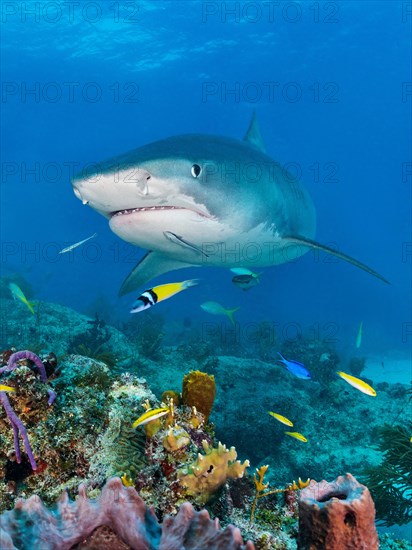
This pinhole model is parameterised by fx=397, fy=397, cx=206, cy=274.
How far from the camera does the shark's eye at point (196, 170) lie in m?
4.32

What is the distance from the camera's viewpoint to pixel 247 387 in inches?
329

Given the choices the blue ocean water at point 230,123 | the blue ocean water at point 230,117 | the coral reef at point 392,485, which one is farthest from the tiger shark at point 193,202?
the blue ocean water at point 230,117

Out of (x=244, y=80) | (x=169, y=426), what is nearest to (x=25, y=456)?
(x=169, y=426)

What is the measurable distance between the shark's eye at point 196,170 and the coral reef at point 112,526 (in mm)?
3240

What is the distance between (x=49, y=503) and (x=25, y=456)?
323mm

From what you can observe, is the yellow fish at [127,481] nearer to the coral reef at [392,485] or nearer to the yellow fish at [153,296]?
the yellow fish at [153,296]

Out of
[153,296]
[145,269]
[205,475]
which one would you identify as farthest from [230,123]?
[205,475]

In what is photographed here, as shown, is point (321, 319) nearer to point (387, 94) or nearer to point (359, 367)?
point (387, 94)

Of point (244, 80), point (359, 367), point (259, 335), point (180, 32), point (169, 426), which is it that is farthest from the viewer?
point (244, 80)

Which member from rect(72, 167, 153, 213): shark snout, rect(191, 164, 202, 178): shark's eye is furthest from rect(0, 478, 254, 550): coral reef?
rect(191, 164, 202, 178): shark's eye

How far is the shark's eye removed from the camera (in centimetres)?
432

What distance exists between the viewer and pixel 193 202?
175 inches

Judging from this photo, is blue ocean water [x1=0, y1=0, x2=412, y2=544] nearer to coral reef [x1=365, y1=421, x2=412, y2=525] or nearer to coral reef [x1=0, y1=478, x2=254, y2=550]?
coral reef [x1=365, y1=421, x2=412, y2=525]

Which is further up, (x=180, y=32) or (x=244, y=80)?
(x=180, y=32)
